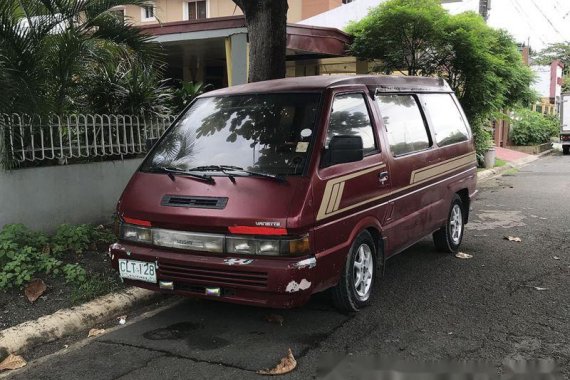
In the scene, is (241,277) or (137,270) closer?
(241,277)

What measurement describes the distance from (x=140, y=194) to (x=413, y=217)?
8.50 feet

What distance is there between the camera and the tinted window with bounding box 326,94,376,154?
4.52 m

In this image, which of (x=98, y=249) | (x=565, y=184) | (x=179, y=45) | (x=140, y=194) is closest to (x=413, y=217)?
(x=140, y=194)

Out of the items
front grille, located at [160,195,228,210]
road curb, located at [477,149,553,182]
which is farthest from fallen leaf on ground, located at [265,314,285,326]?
road curb, located at [477,149,553,182]

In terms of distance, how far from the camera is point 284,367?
3646 mm

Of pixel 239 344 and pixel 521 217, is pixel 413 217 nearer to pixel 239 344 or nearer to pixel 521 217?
pixel 239 344

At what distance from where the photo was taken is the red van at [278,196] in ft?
12.7

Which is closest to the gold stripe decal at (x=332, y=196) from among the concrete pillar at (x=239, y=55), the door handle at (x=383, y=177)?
the door handle at (x=383, y=177)

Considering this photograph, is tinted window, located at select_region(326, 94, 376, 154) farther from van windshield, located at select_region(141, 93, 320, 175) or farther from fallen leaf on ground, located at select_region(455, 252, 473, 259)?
fallen leaf on ground, located at select_region(455, 252, 473, 259)

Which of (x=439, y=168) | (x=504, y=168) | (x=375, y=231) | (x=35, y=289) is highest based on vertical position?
(x=439, y=168)

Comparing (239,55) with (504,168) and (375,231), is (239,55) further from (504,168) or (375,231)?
(504,168)

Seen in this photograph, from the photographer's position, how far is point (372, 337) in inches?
162

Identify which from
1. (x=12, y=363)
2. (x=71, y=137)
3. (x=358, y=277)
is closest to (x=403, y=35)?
(x=71, y=137)

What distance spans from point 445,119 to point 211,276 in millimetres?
3677
